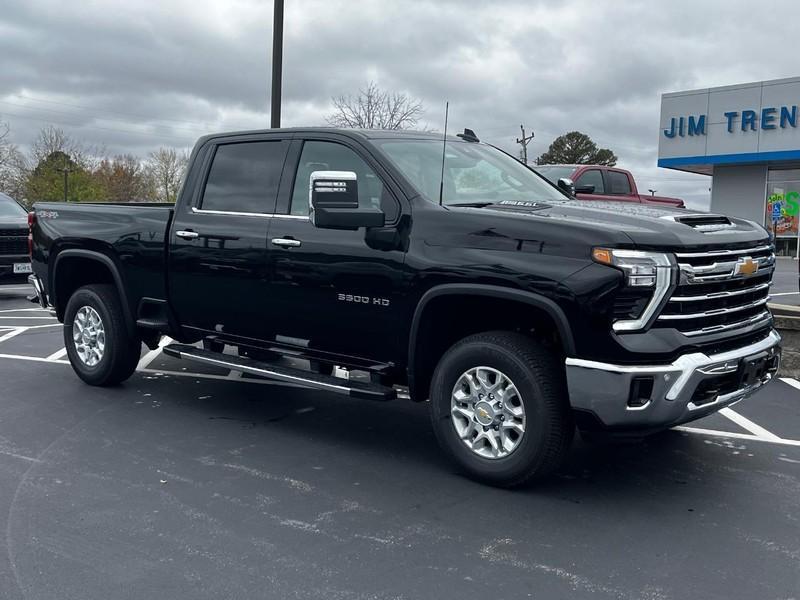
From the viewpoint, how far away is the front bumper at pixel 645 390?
4.12 meters

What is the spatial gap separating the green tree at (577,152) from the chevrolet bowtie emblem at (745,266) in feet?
241

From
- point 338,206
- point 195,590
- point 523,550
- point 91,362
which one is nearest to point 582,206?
point 338,206

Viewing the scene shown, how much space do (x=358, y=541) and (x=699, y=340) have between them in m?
2.01

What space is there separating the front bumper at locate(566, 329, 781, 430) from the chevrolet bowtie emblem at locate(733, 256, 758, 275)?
0.51 metres

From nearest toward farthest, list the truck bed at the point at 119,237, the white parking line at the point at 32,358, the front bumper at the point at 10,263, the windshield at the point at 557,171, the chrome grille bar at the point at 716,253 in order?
the chrome grille bar at the point at 716,253 → the truck bed at the point at 119,237 → the white parking line at the point at 32,358 → the front bumper at the point at 10,263 → the windshield at the point at 557,171

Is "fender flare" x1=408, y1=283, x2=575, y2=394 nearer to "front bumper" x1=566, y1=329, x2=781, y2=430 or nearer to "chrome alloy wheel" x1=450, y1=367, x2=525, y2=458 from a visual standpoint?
"front bumper" x1=566, y1=329, x2=781, y2=430

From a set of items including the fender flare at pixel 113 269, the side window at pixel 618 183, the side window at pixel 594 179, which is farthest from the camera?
the side window at pixel 618 183

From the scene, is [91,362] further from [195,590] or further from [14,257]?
[14,257]

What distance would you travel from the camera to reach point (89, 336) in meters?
7.11

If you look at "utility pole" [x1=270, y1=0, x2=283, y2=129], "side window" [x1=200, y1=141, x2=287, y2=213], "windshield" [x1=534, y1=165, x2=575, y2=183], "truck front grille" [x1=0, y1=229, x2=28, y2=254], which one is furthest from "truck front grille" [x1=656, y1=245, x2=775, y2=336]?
"truck front grille" [x1=0, y1=229, x2=28, y2=254]

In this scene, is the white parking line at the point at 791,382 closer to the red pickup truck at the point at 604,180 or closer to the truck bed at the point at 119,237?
the truck bed at the point at 119,237

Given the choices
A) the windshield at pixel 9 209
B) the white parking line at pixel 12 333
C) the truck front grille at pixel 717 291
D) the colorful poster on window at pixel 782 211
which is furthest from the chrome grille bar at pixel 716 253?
the colorful poster on window at pixel 782 211

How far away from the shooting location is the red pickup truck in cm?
→ 1420

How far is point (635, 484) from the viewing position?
482 centimetres
